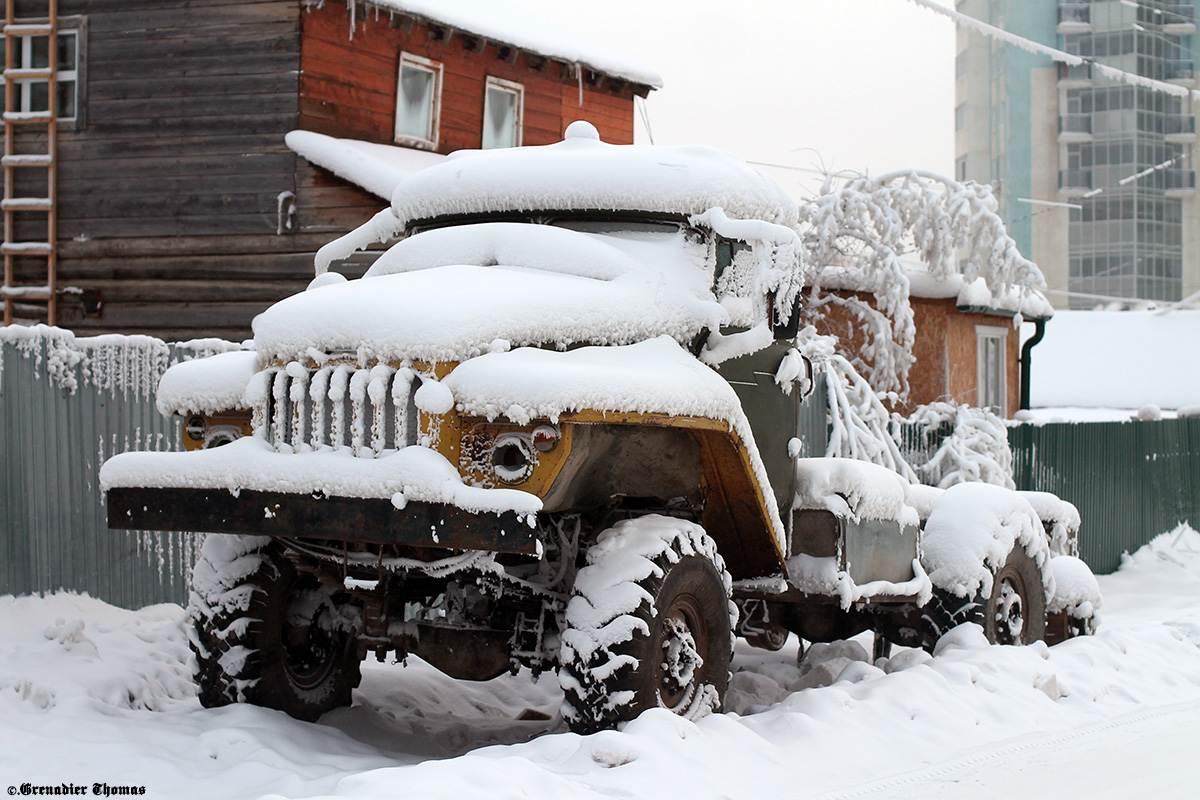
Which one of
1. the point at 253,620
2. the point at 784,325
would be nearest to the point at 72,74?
the point at 253,620

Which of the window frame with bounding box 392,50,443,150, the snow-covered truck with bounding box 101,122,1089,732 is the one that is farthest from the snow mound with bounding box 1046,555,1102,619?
the window frame with bounding box 392,50,443,150

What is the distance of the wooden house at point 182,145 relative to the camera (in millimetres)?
14617

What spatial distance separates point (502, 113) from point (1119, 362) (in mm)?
30173

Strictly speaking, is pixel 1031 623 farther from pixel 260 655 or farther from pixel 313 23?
pixel 313 23

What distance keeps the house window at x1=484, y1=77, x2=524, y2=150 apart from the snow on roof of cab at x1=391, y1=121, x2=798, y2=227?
11.3 metres

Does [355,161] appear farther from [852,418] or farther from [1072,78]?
[1072,78]

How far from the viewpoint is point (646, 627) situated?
4953 millimetres

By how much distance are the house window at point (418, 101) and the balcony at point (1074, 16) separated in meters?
52.4

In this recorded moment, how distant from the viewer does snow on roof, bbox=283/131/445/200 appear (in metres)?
13.8

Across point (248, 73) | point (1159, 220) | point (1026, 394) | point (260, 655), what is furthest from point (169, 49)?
point (1159, 220)

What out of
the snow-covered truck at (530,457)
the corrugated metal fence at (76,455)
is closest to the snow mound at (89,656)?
the corrugated metal fence at (76,455)

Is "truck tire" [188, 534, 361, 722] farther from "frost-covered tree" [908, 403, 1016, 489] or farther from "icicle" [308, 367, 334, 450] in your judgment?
"frost-covered tree" [908, 403, 1016, 489]

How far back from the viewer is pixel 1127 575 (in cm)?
1434

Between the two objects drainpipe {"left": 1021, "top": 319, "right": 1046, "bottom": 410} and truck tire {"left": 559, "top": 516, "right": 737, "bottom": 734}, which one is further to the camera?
drainpipe {"left": 1021, "top": 319, "right": 1046, "bottom": 410}
